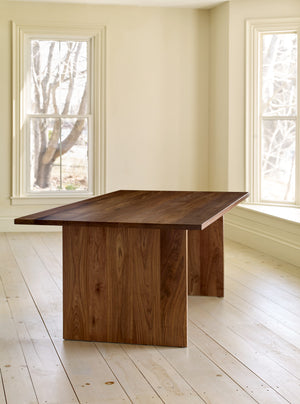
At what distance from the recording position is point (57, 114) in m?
6.92

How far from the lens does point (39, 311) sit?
388 centimetres

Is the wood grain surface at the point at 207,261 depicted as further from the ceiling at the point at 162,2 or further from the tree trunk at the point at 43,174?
the ceiling at the point at 162,2

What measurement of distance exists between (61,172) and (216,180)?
5.95 ft

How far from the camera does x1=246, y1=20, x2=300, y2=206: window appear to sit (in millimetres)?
6316

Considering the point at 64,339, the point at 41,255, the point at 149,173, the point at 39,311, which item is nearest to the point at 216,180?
the point at 149,173

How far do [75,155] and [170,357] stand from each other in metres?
4.29

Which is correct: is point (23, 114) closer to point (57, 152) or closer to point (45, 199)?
point (57, 152)

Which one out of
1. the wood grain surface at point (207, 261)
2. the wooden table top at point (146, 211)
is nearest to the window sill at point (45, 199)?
the wooden table top at point (146, 211)

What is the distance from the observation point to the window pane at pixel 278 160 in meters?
6.38

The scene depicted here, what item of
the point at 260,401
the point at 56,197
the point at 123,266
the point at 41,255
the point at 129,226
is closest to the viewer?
the point at 260,401

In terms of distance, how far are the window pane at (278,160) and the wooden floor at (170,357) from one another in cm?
206

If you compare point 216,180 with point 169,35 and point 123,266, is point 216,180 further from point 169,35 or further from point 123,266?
point 123,266

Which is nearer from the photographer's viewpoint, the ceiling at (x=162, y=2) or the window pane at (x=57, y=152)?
the ceiling at (x=162, y=2)

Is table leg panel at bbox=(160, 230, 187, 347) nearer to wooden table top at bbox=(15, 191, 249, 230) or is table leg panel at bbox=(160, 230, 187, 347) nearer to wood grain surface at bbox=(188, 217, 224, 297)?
wooden table top at bbox=(15, 191, 249, 230)
